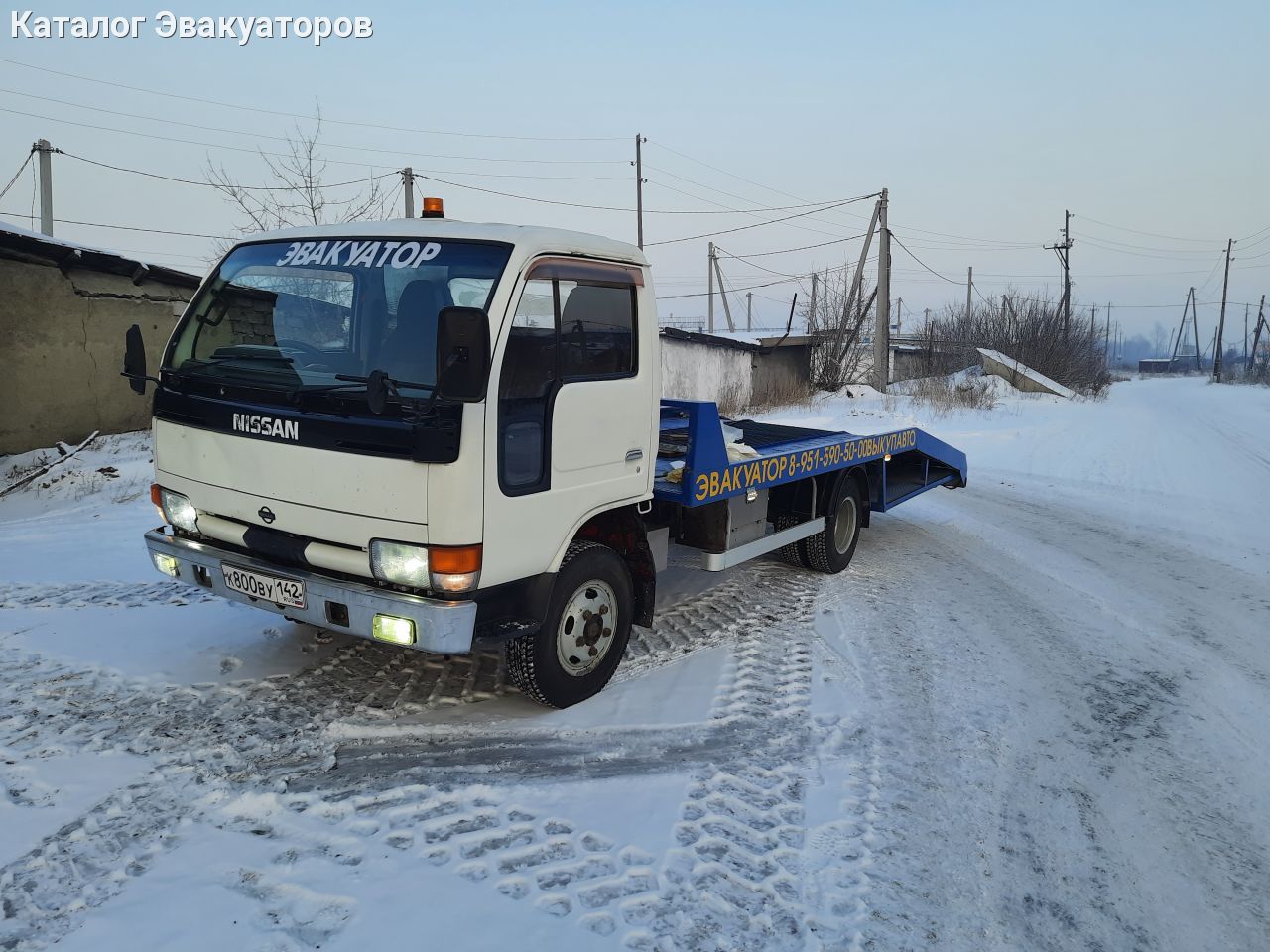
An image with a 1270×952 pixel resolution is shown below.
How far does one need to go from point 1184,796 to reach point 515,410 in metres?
3.37

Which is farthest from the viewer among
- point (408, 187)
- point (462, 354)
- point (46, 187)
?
point (408, 187)

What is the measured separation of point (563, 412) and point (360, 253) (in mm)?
1227

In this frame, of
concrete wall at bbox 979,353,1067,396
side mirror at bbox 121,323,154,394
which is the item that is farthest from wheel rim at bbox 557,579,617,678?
concrete wall at bbox 979,353,1067,396

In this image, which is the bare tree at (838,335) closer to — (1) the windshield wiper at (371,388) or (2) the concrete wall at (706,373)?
(2) the concrete wall at (706,373)

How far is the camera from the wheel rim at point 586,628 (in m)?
4.15

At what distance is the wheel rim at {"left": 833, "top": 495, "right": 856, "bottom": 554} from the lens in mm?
7086

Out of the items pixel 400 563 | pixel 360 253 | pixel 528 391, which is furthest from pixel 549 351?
pixel 400 563

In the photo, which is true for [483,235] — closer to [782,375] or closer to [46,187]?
[46,187]

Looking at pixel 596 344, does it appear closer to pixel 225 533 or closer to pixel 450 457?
pixel 450 457

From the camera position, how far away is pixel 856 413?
20.5 m

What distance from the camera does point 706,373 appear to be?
82.4 ft

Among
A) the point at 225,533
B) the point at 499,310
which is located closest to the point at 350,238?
the point at 499,310

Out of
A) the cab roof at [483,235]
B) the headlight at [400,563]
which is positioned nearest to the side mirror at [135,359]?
the cab roof at [483,235]

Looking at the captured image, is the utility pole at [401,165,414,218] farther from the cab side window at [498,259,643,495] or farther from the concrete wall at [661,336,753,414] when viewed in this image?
the cab side window at [498,259,643,495]
